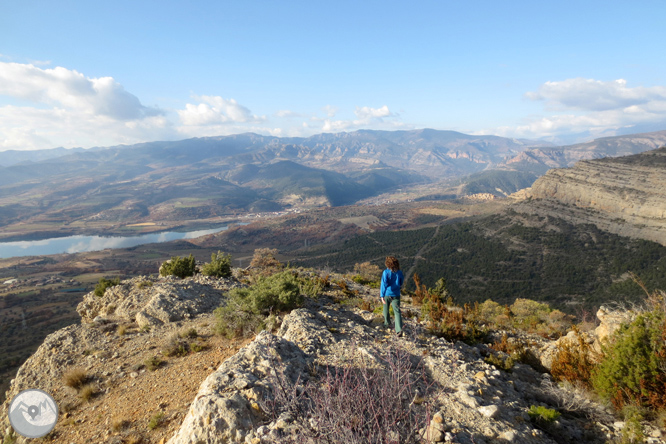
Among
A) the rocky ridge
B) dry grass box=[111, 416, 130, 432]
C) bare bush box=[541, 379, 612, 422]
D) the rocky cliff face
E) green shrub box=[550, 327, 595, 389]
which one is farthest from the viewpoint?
the rocky cliff face

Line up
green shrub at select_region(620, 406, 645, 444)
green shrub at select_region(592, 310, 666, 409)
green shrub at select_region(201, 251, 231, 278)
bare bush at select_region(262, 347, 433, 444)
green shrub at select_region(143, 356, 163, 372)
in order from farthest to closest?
green shrub at select_region(201, 251, 231, 278)
green shrub at select_region(143, 356, 163, 372)
green shrub at select_region(592, 310, 666, 409)
green shrub at select_region(620, 406, 645, 444)
bare bush at select_region(262, 347, 433, 444)

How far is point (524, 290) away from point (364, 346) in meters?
50.3

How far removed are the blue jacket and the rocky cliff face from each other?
68.9m

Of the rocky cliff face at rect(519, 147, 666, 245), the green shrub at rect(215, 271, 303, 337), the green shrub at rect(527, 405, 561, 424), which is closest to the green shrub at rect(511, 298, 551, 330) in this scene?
the green shrub at rect(527, 405, 561, 424)

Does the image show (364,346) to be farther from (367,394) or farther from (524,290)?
(524,290)

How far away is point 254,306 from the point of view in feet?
28.7

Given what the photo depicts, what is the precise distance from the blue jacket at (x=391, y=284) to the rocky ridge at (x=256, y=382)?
1.04 meters

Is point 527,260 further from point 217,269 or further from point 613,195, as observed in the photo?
point 217,269

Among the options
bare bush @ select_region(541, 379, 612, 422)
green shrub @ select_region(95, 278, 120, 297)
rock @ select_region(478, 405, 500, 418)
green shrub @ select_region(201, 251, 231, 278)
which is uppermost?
rock @ select_region(478, 405, 500, 418)

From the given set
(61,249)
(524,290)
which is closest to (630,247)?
(524,290)

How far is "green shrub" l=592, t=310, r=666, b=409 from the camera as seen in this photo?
531 cm

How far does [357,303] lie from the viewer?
37.0ft

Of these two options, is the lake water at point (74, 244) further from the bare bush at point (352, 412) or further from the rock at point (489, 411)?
the rock at point (489, 411)

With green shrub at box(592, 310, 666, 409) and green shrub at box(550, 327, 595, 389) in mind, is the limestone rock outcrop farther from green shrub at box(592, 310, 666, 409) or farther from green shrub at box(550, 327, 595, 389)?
green shrub at box(592, 310, 666, 409)
